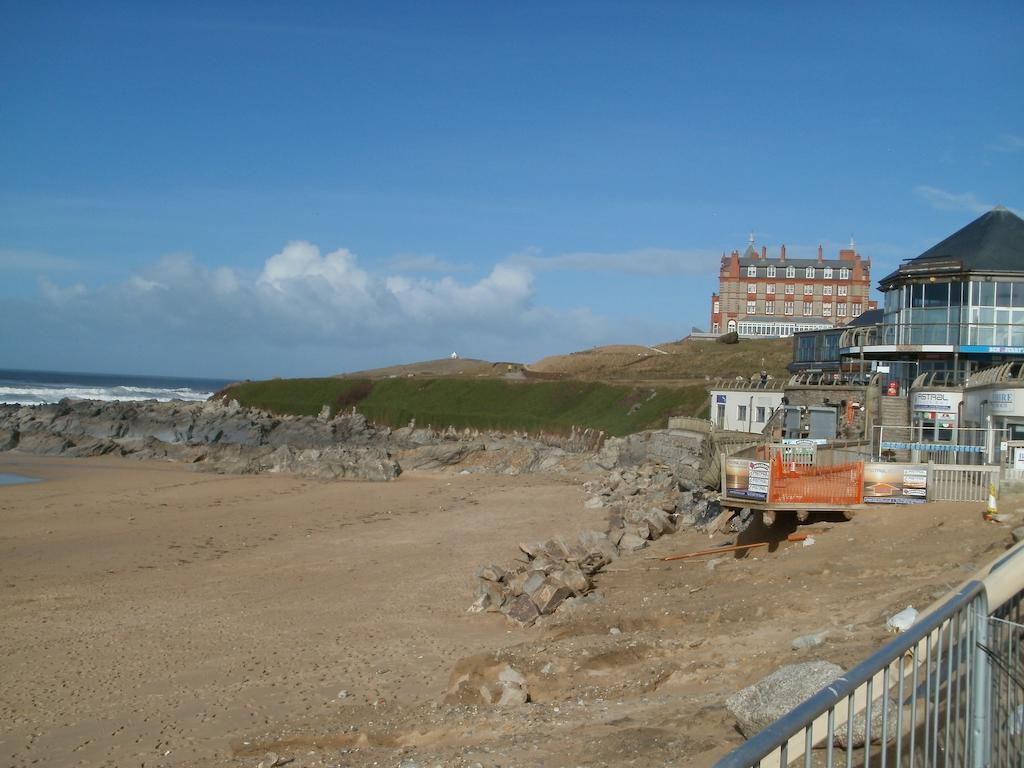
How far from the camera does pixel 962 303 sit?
2652 cm

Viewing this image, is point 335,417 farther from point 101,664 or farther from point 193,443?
point 101,664

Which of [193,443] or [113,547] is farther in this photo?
[193,443]

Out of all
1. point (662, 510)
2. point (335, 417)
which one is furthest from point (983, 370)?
point (335, 417)

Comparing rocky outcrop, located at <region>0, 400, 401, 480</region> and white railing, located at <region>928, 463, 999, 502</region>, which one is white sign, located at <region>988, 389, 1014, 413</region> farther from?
rocky outcrop, located at <region>0, 400, 401, 480</region>

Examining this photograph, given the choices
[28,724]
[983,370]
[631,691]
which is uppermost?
[983,370]

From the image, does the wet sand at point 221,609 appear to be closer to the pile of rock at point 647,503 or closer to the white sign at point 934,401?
the pile of rock at point 647,503

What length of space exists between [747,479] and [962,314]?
42.2 ft

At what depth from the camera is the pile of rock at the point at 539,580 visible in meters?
16.5

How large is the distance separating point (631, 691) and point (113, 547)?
1861 centimetres

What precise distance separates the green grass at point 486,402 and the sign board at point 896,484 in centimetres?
3056

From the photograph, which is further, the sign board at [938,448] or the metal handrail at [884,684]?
the sign board at [938,448]

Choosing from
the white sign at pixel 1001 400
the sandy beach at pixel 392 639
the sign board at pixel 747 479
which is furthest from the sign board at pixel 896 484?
the white sign at pixel 1001 400

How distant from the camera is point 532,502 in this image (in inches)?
1276

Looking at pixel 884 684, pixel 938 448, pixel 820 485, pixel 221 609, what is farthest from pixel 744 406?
pixel 884 684
